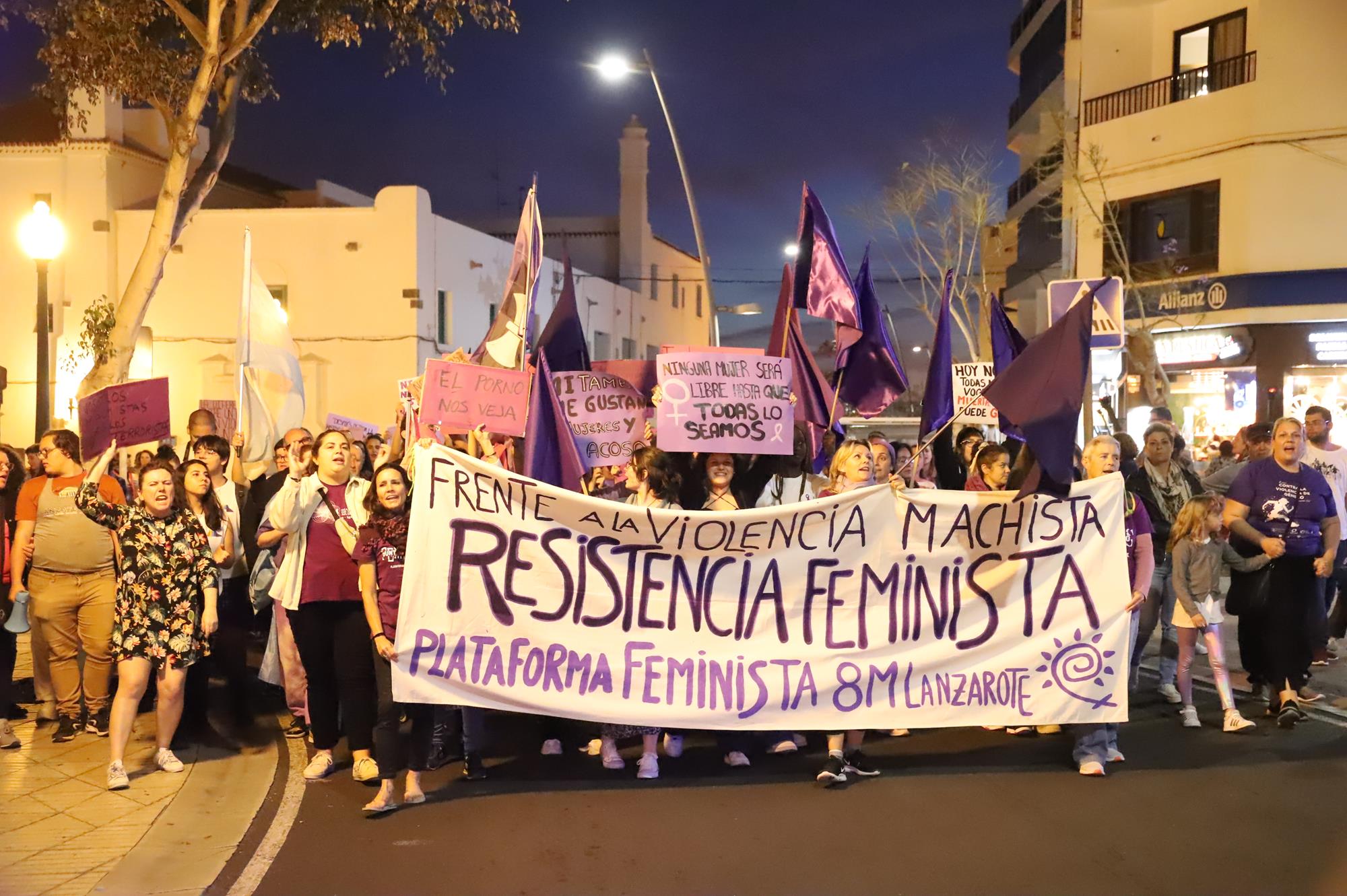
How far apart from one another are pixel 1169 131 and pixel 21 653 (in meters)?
21.6

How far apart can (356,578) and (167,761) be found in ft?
4.97

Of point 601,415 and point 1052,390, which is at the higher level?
point 1052,390

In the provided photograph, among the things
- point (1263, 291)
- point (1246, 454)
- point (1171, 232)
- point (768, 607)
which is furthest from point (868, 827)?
point (1171, 232)

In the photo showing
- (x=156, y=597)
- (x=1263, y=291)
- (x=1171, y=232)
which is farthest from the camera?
Result: (x=1171, y=232)

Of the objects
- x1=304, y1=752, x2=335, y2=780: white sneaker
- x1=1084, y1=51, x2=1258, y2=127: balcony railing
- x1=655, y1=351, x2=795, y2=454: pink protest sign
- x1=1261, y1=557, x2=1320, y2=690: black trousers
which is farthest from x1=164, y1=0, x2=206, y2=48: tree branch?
x1=1084, y1=51, x2=1258, y2=127: balcony railing

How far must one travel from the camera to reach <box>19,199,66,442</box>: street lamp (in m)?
13.4

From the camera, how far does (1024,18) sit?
36.1 metres

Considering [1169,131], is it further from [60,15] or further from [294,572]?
[294,572]

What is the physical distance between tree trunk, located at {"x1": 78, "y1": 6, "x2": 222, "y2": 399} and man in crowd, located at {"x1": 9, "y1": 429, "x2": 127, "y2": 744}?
300 inches

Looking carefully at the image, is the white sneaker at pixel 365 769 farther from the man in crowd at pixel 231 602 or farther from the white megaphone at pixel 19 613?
the white megaphone at pixel 19 613

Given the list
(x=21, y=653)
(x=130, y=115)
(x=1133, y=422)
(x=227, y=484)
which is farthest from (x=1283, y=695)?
(x=130, y=115)

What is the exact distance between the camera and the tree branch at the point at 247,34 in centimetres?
1413

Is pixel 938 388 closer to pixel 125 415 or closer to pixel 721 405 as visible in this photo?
pixel 721 405

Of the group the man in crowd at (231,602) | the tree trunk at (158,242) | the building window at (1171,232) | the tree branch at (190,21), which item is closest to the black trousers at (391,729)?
the man in crowd at (231,602)
